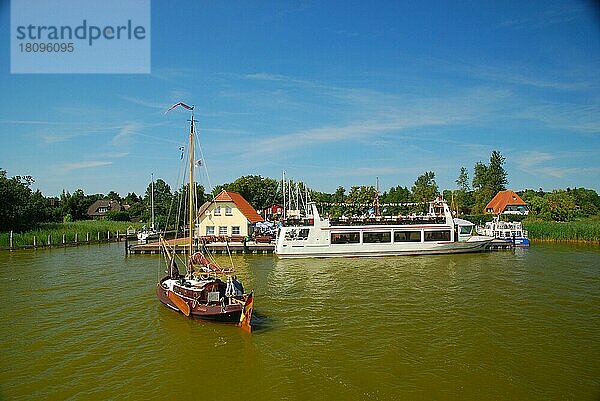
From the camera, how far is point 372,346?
43.4 ft

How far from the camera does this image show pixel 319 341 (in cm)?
1364

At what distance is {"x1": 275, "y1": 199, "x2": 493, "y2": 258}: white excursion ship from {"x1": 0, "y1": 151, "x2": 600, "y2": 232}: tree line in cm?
742

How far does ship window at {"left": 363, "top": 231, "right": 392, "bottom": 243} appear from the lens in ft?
114

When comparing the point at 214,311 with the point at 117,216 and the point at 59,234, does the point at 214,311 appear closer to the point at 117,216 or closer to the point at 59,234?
the point at 59,234

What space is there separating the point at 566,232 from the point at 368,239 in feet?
67.9

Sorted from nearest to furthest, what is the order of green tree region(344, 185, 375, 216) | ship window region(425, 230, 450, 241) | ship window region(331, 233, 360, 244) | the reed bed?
1. ship window region(331, 233, 360, 244)
2. ship window region(425, 230, 450, 241)
3. the reed bed
4. green tree region(344, 185, 375, 216)

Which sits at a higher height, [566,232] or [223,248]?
[566,232]

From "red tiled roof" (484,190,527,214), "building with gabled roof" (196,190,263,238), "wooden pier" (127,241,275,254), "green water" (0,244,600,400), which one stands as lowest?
"green water" (0,244,600,400)

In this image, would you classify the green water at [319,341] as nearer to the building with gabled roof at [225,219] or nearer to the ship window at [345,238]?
the ship window at [345,238]

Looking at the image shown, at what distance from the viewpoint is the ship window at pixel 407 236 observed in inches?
1372

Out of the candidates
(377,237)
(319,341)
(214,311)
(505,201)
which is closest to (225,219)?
(377,237)

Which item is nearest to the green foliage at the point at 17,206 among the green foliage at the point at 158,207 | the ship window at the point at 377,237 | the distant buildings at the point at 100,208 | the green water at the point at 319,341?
the green foliage at the point at 158,207

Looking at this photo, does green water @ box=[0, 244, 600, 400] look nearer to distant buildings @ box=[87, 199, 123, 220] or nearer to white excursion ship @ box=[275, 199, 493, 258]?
white excursion ship @ box=[275, 199, 493, 258]

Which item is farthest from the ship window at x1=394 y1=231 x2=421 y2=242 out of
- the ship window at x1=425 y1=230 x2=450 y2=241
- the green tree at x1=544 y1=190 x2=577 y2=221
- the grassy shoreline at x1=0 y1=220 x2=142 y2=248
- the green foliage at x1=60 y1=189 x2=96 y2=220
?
the green foliage at x1=60 y1=189 x2=96 y2=220
